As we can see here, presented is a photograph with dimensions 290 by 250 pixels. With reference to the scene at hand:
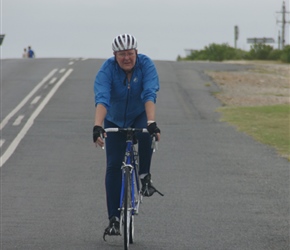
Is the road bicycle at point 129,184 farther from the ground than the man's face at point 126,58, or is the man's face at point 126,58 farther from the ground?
the man's face at point 126,58

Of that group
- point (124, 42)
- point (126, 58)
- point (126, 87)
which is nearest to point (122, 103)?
point (126, 87)

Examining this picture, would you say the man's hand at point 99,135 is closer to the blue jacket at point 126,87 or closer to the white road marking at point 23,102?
the blue jacket at point 126,87

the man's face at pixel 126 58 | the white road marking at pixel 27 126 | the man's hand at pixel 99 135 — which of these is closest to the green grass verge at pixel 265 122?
the white road marking at pixel 27 126

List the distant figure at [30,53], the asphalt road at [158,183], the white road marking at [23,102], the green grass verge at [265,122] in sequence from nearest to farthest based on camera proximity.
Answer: the asphalt road at [158,183] < the green grass verge at [265,122] < the white road marking at [23,102] < the distant figure at [30,53]

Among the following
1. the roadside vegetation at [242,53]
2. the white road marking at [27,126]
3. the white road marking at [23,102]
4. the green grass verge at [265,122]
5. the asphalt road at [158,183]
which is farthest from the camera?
the roadside vegetation at [242,53]

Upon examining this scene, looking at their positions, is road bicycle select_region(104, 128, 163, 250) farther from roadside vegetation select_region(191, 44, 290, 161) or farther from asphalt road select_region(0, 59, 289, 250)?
roadside vegetation select_region(191, 44, 290, 161)

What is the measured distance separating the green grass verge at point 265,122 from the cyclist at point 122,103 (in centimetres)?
865

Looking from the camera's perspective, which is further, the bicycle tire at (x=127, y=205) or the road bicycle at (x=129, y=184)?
the road bicycle at (x=129, y=184)

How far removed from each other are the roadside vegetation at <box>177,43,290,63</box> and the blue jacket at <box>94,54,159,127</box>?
43.6 metres

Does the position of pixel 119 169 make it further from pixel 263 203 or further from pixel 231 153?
pixel 231 153

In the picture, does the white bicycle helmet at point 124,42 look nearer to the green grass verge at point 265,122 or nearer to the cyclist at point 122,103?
the cyclist at point 122,103

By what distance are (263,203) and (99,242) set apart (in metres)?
3.53

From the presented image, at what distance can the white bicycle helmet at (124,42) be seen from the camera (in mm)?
9000

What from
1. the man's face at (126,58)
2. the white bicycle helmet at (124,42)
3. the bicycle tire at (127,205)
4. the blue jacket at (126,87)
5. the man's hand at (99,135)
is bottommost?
the bicycle tire at (127,205)
